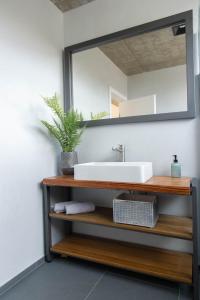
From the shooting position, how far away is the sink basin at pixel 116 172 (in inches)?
52.7

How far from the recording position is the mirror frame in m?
1.54

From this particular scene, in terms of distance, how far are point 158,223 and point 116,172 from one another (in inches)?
19.7

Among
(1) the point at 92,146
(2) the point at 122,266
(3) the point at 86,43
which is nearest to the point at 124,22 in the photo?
(3) the point at 86,43

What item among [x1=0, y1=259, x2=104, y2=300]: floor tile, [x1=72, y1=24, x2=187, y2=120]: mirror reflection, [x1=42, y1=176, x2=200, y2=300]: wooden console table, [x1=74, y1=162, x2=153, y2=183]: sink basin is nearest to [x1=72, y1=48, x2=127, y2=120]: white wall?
[x1=72, y1=24, x2=187, y2=120]: mirror reflection

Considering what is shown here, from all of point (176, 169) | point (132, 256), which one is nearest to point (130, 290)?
point (132, 256)

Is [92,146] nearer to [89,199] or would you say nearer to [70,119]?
[70,119]

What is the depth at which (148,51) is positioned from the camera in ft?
5.95

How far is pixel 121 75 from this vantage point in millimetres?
1943

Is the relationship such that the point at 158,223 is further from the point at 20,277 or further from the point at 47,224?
the point at 20,277

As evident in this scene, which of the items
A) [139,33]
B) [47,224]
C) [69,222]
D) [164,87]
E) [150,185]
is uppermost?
[139,33]

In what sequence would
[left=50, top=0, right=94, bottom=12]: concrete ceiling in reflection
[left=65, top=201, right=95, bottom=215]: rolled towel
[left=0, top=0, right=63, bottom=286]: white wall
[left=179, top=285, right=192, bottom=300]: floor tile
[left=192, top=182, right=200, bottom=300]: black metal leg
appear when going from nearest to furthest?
[left=192, top=182, right=200, bottom=300]: black metal leg, [left=179, top=285, right=192, bottom=300]: floor tile, [left=0, top=0, right=63, bottom=286]: white wall, [left=65, top=201, right=95, bottom=215]: rolled towel, [left=50, top=0, right=94, bottom=12]: concrete ceiling in reflection

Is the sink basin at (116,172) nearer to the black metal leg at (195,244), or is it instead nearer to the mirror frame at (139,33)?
the black metal leg at (195,244)

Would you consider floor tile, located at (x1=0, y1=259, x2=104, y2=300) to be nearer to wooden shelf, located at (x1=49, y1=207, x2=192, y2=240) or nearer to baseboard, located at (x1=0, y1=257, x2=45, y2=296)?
baseboard, located at (x1=0, y1=257, x2=45, y2=296)

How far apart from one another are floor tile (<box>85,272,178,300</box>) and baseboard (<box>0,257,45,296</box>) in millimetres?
547
